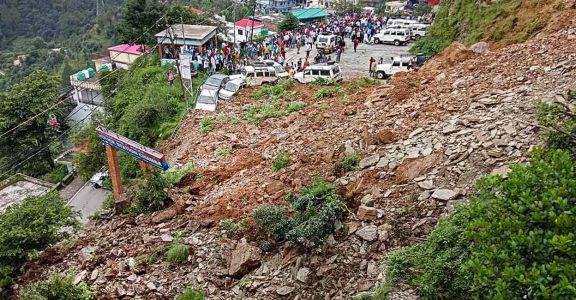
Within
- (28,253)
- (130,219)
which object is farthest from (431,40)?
(28,253)

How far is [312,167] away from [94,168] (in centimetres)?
1746

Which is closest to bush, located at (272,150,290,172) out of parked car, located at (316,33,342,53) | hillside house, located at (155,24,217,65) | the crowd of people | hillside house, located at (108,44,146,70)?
the crowd of people

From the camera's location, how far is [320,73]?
21562mm

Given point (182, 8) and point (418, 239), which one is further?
point (182, 8)

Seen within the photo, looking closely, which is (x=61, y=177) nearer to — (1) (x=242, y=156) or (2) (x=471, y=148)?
(1) (x=242, y=156)

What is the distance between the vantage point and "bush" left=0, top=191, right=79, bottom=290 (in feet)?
35.9

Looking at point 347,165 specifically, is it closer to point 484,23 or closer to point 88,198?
point 484,23

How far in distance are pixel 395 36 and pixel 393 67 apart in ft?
32.2

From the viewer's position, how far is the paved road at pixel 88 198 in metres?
24.3

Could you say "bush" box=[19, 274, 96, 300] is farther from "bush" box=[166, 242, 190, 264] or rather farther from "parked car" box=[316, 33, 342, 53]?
"parked car" box=[316, 33, 342, 53]

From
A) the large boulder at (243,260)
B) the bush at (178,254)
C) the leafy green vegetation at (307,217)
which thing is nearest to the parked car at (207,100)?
the leafy green vegetation at (307,217)

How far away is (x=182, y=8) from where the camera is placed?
36.6 meters

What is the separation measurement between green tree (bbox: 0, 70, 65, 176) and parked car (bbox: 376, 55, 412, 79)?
1901 cm

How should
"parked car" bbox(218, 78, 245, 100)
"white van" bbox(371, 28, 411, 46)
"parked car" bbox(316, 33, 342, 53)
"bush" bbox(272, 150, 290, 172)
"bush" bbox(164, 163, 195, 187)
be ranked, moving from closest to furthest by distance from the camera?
"bush" bbox(272, 150, 290, 172)
"bush" bbox(164, 163, 195, 187)
"parked car" bbox(218, 78, 245, 100)
"parked car" bbox(316, 33, 342, 53)
"white van" bbox(371, 28, 411, 46)
